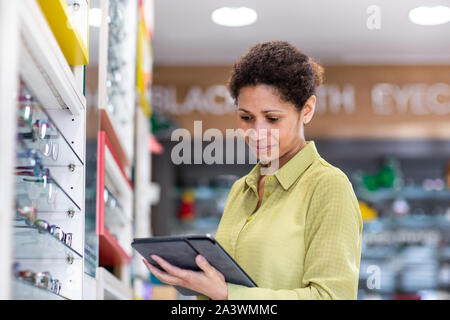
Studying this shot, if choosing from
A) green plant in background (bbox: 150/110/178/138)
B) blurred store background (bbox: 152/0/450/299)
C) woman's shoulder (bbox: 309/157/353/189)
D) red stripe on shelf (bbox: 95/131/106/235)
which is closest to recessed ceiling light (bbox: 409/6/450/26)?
blurred store background (bbox: 152/0/450/299)

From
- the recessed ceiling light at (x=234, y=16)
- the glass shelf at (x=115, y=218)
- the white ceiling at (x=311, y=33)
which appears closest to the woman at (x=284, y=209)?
the glass shelf at (x=115, y=218)

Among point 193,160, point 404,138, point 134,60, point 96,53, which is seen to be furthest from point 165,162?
point 96,53

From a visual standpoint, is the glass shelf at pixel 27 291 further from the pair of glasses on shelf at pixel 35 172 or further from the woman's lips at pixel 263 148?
the woman's lips at pixel 263 148

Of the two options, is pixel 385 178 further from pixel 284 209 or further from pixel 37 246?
pixel 37 246

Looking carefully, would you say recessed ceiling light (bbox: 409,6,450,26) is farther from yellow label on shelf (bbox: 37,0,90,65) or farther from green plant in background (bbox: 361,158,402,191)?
yellow label on shelf (bbox: 37,0,90,65)

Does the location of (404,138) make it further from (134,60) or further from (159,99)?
(134,60)

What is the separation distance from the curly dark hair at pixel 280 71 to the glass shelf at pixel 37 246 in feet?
1.79

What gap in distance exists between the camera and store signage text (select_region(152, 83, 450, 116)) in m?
5.69

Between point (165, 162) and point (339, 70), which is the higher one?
point (339, 70)

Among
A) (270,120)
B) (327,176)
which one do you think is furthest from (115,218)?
(327,176)

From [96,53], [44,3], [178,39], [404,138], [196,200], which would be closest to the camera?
[44,3]

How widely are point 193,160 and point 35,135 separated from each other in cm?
486

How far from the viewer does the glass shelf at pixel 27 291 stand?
Answer: 102cm

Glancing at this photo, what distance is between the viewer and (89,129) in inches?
70.7
